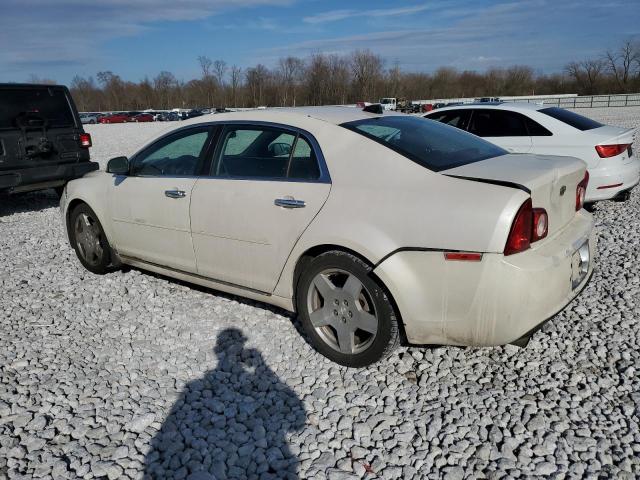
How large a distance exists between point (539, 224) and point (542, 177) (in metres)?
0.29

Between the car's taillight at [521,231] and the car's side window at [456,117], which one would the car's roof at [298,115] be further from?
the car's side window at [456,117]

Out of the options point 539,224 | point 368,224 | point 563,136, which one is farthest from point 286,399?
point 563,136

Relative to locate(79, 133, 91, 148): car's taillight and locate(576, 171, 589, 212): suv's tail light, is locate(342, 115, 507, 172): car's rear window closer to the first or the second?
locate(576, 171, 589, 212): suv's tail light

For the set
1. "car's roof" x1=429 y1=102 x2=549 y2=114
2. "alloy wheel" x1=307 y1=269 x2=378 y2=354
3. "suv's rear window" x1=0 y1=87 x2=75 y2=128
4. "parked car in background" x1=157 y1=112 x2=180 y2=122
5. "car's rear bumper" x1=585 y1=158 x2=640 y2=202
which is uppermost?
"parked car in background" x1=157 y1=112 x2=180 y2=122

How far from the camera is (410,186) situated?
9.63 ft

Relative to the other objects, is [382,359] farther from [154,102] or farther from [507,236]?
[154,102]

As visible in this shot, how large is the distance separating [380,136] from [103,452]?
246 cm

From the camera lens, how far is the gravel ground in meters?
2.52

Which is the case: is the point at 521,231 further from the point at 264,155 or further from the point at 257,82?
the point at 257,82

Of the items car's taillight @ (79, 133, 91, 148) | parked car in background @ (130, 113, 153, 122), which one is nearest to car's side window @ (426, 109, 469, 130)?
car's taillight @ (79, 133, 91, 148)

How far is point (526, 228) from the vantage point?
8.92 feet

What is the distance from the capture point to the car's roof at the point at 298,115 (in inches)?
141

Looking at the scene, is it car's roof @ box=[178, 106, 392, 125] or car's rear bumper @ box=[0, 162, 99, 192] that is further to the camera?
car's rear bumper @ box=[0, 162, 99, 192]

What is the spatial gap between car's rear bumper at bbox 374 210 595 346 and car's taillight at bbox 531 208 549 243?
2.5 inches
